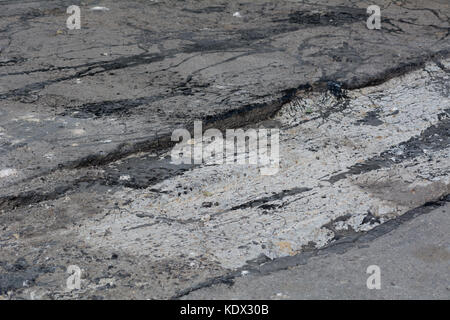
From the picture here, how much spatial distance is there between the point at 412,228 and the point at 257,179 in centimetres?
96

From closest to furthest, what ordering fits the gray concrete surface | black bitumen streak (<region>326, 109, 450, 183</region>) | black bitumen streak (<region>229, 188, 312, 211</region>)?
the gray concrete surface
black bitumen streak (<region>229, 188, 312, 211</region>)
black bitumen streak (<region>326, 109, 450, 183</region>)

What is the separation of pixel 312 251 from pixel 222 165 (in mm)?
1027

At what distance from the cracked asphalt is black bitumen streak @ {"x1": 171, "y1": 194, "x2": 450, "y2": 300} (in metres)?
0.01

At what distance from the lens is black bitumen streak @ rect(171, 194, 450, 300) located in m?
2.95

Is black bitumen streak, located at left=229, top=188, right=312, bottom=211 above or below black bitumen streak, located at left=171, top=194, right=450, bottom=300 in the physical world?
above

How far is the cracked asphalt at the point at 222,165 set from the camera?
9.95ft

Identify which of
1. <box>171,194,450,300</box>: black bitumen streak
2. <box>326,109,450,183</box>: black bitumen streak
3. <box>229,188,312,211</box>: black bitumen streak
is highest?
<box>326,109,450,183</box>: black bitumen streak

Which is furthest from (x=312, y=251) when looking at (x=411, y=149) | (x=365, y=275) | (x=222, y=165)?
(x=411, y=149)

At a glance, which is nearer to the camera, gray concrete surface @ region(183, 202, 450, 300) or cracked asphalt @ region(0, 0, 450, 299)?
gray concrete surface @ region(183, 202, 450, 300)

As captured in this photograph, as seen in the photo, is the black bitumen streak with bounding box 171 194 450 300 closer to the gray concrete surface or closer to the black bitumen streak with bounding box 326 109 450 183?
the gray concrete surface

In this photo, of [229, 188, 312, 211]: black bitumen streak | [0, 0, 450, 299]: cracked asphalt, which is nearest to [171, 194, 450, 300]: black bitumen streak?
[0, 0, 450, 299]: cracked asphalt

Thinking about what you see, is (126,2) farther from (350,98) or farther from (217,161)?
(217,161)

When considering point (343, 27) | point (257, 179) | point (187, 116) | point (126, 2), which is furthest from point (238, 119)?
point (126, 2)

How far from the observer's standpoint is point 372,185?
3816 mm
